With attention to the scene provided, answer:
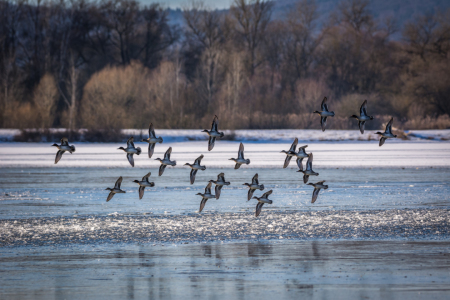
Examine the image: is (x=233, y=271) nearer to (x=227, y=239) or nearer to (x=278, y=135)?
(x=227, y=239)

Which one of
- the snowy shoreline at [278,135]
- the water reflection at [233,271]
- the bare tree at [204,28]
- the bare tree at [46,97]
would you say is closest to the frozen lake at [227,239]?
the water reflection at [233,271]

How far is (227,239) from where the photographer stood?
42.2ft

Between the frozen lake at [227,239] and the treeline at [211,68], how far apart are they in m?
30.5

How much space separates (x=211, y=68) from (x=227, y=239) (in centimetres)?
4932

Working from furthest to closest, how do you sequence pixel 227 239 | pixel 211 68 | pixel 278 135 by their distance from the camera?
pixel 211 68, pixel 278 135, pixel 227 239

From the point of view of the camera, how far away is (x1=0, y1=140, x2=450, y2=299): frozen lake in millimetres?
9477

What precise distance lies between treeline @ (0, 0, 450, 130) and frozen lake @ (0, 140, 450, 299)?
3051 centimetres

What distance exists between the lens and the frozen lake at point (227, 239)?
9.48m

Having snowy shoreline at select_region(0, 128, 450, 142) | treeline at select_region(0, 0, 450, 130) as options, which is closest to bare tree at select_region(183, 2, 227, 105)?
treeline at select_region(0, 0, 450, 130)

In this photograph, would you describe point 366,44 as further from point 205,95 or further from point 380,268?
point 380,268

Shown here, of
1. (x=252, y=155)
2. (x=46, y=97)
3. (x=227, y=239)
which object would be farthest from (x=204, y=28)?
(x=227, y=239)

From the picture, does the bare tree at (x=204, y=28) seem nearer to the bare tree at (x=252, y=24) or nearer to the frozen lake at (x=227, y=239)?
the bare tree at (x=252, y=24)

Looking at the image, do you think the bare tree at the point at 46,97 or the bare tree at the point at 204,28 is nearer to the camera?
the bare tree at the point at 46,97

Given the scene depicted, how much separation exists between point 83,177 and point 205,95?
3630cm
